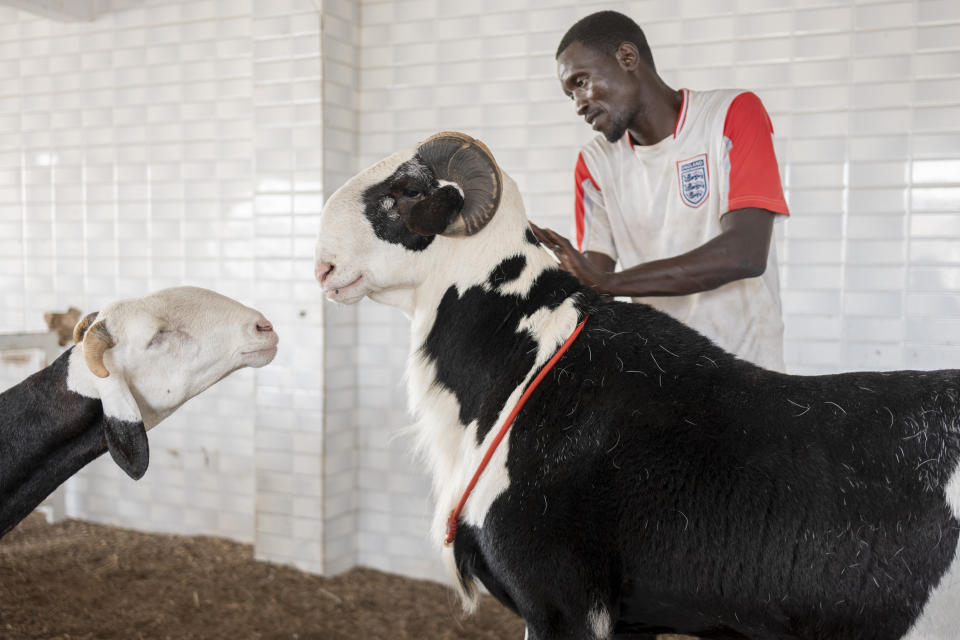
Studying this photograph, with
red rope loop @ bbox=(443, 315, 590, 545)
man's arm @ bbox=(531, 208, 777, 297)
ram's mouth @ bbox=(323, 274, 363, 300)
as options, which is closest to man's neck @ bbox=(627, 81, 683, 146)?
man's arm @ bbox=(531, 208, 777, 297)

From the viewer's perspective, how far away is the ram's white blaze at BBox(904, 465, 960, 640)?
1591mm

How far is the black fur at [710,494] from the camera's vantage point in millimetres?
1644

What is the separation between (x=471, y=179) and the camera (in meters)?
2.17

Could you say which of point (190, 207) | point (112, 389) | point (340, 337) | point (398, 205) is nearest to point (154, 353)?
point (112, 389)

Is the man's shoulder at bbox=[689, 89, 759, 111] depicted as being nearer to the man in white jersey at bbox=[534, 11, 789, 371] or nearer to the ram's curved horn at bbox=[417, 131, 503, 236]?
the man in white jersey at bbox=[534, 11, 789, 371]

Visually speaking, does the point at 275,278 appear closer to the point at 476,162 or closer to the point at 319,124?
the point at 319,124

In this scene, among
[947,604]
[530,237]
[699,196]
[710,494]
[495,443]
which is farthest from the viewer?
[699,196]

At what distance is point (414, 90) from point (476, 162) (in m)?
2.74

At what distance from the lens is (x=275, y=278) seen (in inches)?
191

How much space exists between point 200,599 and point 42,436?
2396 millimetres

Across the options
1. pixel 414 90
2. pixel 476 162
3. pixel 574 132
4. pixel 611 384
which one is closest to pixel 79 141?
pixel 414 90

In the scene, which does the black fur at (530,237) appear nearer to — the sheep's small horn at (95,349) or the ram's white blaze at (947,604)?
the ram's white blaze at (947,604)

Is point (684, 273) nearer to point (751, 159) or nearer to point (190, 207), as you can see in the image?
point (751, 159)

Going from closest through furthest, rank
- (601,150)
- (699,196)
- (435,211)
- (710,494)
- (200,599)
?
(710,494)
(435,211)
(699,196)
(601,150)
(200,599)
